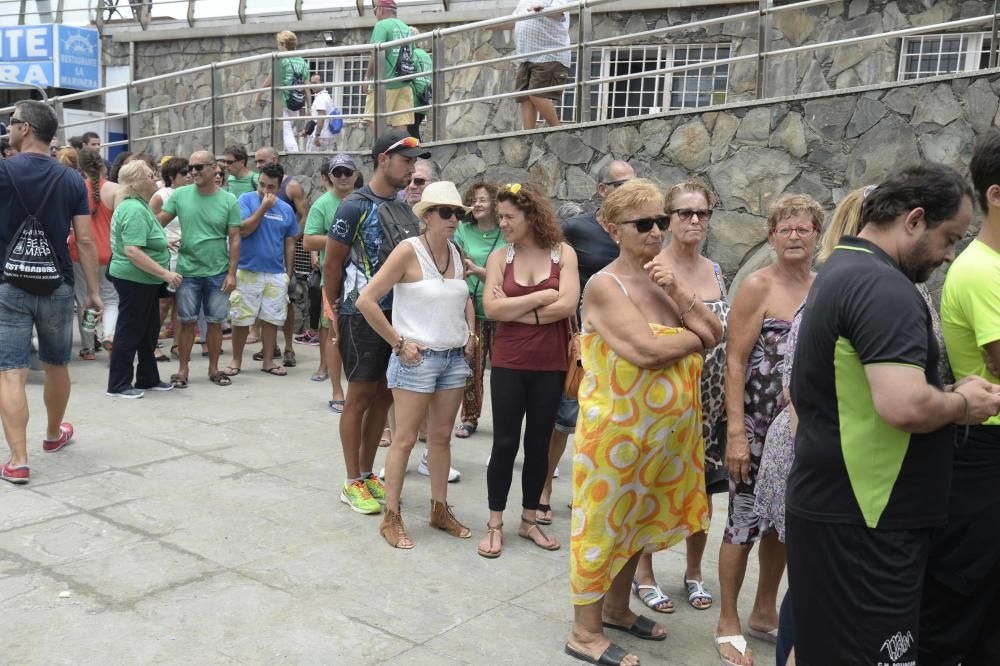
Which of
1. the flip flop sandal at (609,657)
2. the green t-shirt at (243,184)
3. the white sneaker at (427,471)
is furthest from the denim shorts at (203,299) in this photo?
the flip flop sandal at (609,657)

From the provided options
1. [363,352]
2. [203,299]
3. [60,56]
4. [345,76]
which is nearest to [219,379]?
[203,299]

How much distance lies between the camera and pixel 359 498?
5664mm

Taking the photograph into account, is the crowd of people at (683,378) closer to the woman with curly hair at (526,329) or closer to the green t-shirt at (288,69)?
the woman with curly hair at (526,329)

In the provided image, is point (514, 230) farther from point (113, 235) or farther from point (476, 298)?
point (113, 235)

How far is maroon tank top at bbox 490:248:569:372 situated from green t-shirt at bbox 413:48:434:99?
6.81 m

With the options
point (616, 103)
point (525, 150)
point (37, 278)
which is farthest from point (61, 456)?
point (616, 103)

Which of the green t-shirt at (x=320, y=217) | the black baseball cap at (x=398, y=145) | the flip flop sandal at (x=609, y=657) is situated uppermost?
the black baseball cap at (x=398, y=145)

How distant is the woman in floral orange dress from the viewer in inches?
152

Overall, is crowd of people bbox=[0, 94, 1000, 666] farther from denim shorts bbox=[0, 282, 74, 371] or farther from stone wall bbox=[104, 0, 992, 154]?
stone wall bbox=[104, 0, 992, 154]

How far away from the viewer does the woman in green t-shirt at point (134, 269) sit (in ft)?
27.0

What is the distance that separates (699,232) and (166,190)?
6713 mm

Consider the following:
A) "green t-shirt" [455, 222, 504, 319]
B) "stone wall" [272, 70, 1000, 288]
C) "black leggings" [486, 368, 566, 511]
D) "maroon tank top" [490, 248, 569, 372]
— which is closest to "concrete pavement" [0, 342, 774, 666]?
"black leggings" [486, 368, 566, 511]

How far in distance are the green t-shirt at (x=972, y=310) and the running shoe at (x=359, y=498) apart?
11.3 feet

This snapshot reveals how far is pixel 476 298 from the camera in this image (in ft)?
22.1
